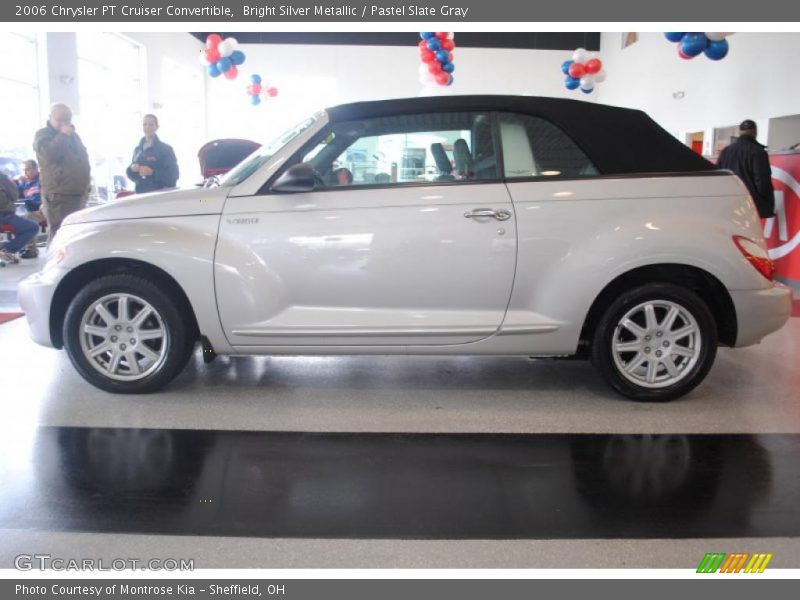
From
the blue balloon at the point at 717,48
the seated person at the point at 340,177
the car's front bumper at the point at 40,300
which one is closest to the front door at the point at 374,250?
the seated person at the point at 340,177

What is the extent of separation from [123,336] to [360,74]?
20.2 metres

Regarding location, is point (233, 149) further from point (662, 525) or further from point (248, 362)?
point (662, 525)

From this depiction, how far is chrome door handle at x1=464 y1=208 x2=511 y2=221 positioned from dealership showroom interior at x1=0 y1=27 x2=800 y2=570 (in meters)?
0.02

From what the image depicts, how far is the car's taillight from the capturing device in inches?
138

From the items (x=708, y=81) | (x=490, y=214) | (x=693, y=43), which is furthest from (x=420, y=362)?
(x=708, y=81)

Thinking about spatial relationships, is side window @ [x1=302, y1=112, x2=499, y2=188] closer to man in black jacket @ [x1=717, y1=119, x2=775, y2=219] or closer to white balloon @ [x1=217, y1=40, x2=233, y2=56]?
man in black jacket @ [x1=717, y1=119, x2=775, y2=219]

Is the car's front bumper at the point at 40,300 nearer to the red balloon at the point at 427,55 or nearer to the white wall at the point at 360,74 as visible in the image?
the red balloon at the point at 427,55

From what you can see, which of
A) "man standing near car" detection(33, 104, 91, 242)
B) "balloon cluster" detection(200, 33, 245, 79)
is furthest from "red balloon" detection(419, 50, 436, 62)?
"man standing near car" detection(33, 104, 91, 242)

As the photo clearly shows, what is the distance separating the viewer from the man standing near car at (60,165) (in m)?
7.33

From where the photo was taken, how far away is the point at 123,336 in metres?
3.69

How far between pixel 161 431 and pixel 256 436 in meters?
0.49

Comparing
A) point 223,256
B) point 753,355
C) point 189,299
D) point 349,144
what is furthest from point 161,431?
point 753,355

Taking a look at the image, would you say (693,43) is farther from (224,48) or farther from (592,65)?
(224,48)

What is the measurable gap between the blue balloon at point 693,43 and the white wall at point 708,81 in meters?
1.71
